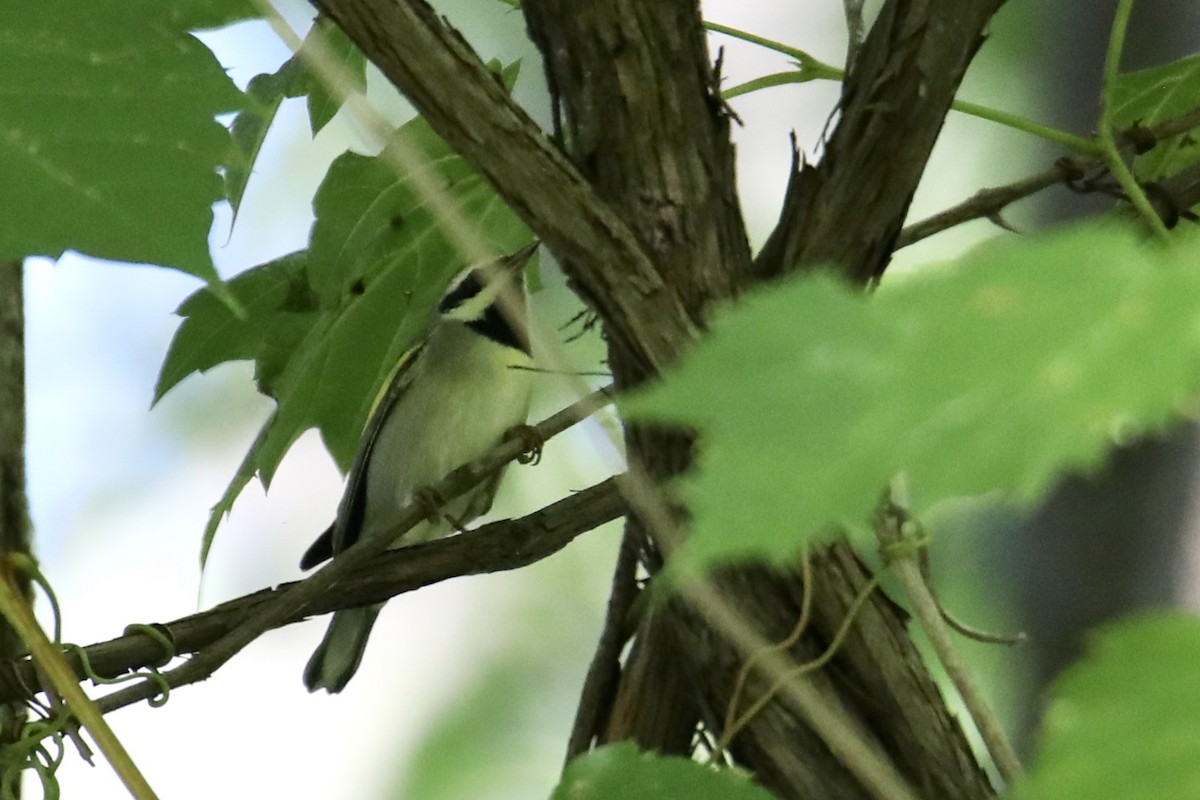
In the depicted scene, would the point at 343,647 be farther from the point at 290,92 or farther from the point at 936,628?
the point at 936,628

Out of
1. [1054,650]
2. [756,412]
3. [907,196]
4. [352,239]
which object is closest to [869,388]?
[756,412]

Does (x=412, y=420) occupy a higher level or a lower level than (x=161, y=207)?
higher

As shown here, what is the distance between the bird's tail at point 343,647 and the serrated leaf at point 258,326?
1.52 ft

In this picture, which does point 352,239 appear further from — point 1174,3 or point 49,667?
point 1174,3

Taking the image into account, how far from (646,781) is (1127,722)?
0.20 m

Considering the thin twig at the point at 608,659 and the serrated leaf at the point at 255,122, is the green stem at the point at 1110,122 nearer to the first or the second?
the thin twig at the point at 608,659

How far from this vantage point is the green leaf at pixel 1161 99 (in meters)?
0.67

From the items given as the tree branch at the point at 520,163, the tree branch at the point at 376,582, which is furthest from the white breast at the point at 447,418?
the tree branch at the point at 520,163

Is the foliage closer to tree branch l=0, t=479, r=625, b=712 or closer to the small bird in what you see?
tree branch l=0, t=479, r=625, b=712

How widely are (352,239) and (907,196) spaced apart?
0.33 metres

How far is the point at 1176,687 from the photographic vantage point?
0.16 meters

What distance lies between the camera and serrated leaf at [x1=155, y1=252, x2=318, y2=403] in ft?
2.26

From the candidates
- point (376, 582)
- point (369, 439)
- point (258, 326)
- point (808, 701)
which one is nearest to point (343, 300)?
point (258, 326)

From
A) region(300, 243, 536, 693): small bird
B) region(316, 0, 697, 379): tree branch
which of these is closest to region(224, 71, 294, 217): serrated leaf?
region(316, 0, 697, 379): tree branch
